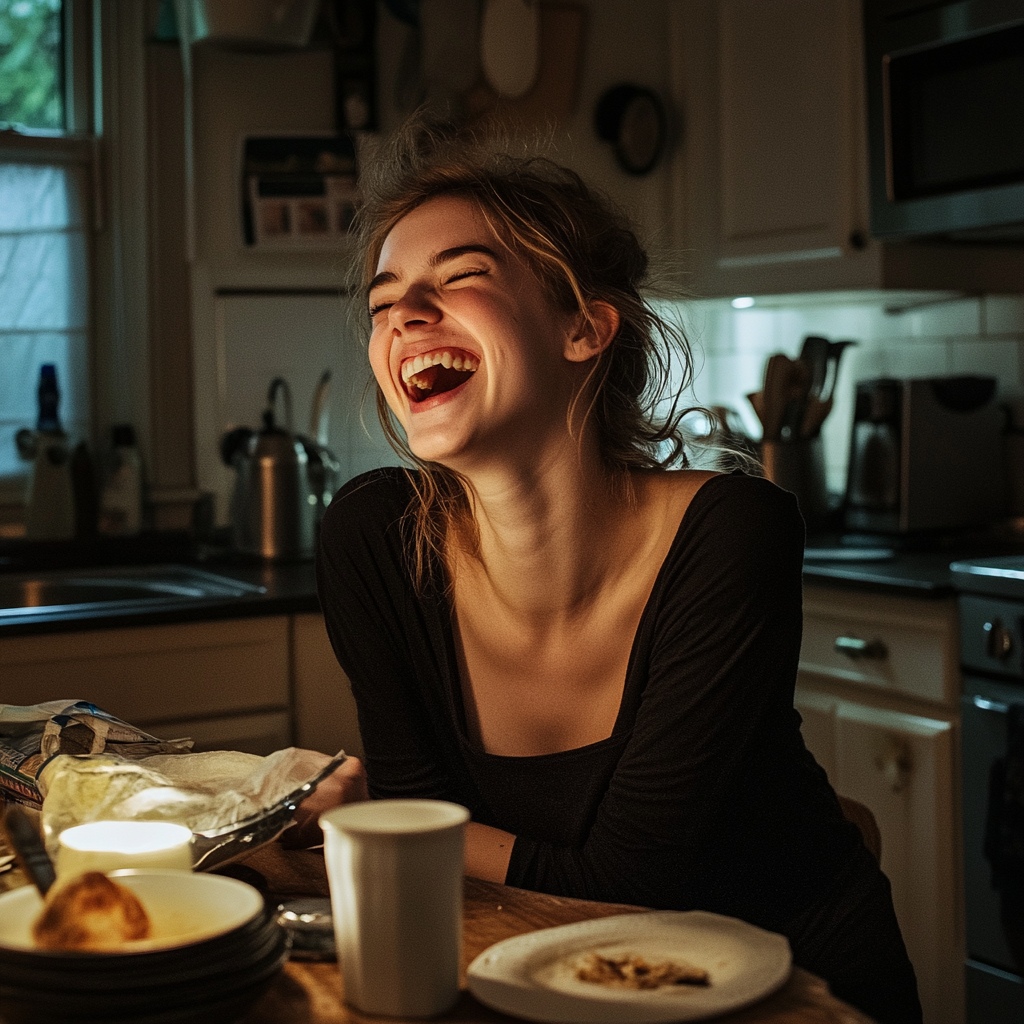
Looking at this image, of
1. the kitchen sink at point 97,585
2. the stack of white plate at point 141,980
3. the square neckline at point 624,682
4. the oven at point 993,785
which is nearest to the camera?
the stack of white plate at point 141,980

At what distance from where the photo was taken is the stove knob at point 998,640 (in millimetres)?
2102

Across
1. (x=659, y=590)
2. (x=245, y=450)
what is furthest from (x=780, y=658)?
(x=245, y=450)

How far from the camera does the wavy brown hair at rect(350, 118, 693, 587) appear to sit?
137 cm

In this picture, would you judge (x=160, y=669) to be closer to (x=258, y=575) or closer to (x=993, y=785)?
(x=258, y=575)

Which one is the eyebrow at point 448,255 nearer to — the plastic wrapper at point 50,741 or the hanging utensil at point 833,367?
the plastic wrapper at point 50,741

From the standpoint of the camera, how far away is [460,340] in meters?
1.27

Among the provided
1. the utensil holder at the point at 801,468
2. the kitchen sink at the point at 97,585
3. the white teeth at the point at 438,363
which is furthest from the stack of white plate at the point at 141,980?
the utensil holder at the point at 801,468

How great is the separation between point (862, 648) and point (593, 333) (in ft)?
3.88

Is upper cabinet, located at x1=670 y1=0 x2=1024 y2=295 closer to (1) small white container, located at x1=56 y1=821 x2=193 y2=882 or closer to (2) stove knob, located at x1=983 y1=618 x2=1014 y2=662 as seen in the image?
(2) stove knob, located at x1=983 y1=618 x2=1014 y2=662

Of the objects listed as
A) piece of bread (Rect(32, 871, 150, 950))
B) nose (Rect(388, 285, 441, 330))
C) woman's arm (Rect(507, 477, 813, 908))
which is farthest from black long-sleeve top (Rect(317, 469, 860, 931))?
piece of bread (Rect(32, 871, 150, 950))

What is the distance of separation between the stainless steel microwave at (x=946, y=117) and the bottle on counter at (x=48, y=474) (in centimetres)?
177

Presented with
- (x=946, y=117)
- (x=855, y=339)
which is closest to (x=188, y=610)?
(x=946, y=117)

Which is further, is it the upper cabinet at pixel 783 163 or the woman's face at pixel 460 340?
the upper cabinet at pixel 783 163

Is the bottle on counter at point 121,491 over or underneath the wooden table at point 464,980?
over
